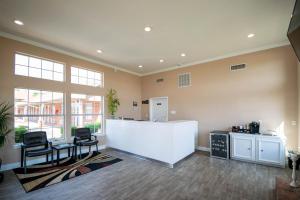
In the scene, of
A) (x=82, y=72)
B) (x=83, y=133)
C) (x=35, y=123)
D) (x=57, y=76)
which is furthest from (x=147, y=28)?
(x=35, y=123)

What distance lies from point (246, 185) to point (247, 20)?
11.1 ft

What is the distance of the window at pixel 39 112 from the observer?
13.4 ft

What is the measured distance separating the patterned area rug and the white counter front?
73cm

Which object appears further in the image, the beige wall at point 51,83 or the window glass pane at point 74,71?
the window glass pane at point 74,71

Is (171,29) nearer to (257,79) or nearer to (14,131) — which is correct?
(257,79)

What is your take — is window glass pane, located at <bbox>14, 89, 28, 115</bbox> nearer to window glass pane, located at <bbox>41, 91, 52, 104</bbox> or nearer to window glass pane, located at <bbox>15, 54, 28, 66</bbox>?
window glass pane, located at <bbox>41, 91, 52, 104</bbox>

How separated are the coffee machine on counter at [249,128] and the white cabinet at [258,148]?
180 millimetres

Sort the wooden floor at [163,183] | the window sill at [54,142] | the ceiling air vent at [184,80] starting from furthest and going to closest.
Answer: the ceiling air vent at [184,80], the window sill at [54,142], the wooden floor at [163,183]

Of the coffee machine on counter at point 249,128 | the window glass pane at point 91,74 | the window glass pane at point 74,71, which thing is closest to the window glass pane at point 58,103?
the window glass pane at point 74,71

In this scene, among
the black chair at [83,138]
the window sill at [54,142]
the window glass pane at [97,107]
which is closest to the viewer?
the window sill at [54,142]

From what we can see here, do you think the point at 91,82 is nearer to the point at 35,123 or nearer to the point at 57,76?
the point at 57,76

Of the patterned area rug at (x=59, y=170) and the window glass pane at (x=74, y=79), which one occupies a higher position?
the window glass pane at (x=74, y=79)

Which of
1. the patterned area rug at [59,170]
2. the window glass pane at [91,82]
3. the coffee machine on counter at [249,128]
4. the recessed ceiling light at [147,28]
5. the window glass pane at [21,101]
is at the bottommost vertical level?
the patterned area rug at [59,170]

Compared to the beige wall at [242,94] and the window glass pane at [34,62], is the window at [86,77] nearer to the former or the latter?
the window glass pane at [34,62]
